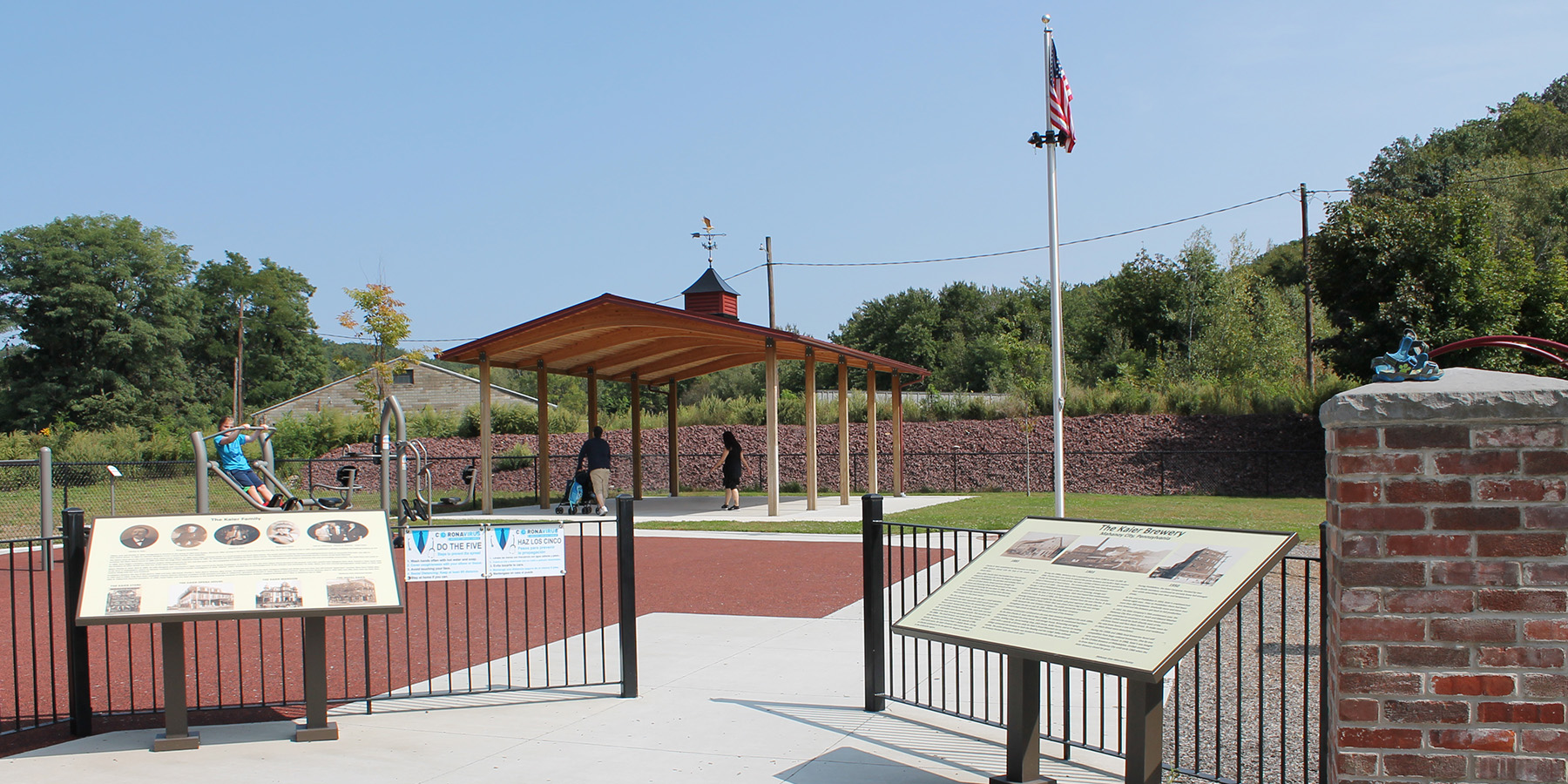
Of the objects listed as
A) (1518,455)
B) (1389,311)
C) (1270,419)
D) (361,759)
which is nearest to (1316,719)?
(1518,455)

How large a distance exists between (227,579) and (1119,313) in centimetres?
4629

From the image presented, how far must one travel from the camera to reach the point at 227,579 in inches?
213

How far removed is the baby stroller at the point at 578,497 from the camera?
19.5 meters

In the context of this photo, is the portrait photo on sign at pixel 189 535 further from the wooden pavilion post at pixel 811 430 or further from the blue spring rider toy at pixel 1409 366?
the wooden pavilion post at pixel 811 430

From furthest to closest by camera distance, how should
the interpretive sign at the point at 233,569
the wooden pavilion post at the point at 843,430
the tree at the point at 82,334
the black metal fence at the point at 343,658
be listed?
the tree at the point at 82,334, the wooden pavilion post at the point at 843,430, the black metal fence at the point at 343,658, the interpretive sign at the point at 233,569

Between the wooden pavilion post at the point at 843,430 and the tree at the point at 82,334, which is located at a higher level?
the tree at the point at 82,334

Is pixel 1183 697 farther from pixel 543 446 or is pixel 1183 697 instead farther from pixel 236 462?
pixel 543 446

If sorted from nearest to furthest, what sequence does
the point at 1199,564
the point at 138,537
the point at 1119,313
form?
the point at 1199,564 → the point at 138,537 → the point at 1119,313

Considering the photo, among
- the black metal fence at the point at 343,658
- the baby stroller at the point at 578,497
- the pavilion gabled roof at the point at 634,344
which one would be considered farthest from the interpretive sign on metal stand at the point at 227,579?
the baby stroller at the point at 578,497

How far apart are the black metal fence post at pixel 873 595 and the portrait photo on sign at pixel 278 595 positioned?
9.82ft

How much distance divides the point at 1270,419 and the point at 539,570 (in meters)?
26.2

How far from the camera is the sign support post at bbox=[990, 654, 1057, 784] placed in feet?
14.3

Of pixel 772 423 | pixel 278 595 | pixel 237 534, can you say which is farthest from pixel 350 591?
pixel 772 423

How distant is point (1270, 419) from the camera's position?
2812 cm
